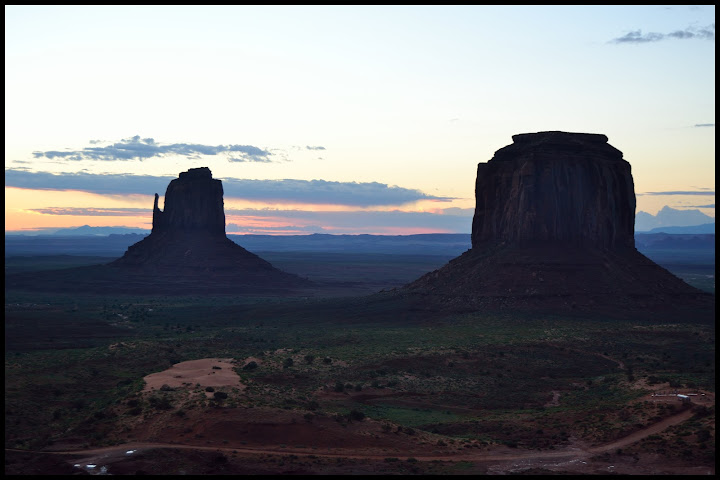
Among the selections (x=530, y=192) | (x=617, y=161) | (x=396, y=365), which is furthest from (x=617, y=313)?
(x=396, y=365)

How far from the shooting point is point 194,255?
140 metres

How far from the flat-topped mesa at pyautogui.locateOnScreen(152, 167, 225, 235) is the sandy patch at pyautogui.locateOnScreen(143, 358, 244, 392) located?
97123 millimetres

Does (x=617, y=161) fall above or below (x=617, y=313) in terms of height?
above

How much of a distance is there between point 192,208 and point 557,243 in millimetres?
82558

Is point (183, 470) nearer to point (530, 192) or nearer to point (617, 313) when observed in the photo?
point (617, 313)

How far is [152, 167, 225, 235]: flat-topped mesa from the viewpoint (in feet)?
479

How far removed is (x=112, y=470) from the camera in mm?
27297

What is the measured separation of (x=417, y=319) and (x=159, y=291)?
5976cm

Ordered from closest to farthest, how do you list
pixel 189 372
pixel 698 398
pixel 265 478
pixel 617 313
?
pixel 265 478
pixel 698 398
pixel 189 372
pixel 617 313

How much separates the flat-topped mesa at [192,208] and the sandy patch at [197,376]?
97.1 metres

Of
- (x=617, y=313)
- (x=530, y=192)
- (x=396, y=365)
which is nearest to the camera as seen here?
(x=396, y=365)

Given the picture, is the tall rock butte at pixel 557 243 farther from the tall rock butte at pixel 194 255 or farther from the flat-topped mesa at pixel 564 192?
the tall rock butte at pixel 194 255

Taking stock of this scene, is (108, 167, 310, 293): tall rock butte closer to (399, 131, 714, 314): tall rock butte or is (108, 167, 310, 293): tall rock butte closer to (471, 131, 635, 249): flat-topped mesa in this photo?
(399, 131, 714, 314): tall rock butte

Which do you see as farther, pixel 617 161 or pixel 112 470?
pixel 617 161
